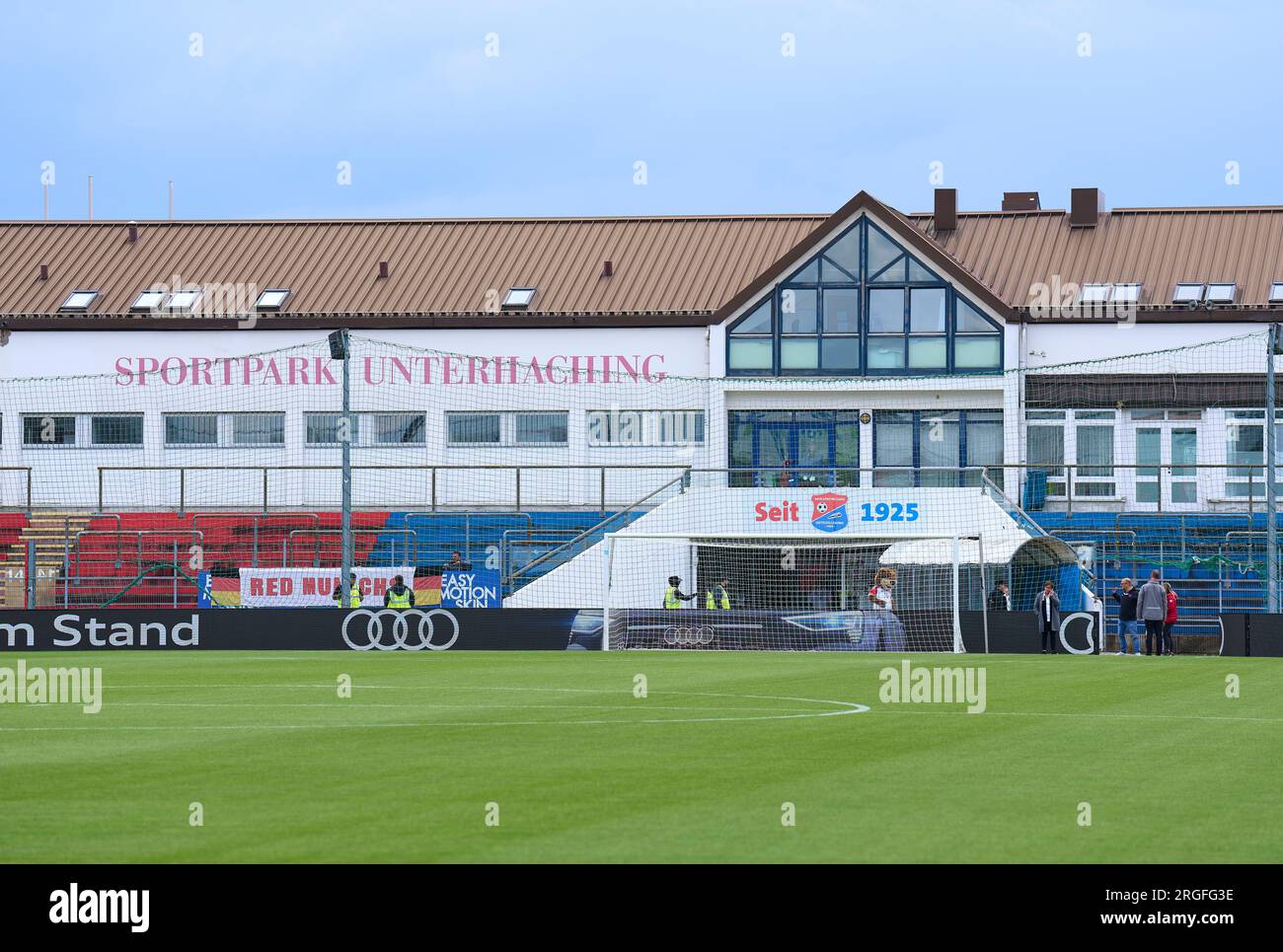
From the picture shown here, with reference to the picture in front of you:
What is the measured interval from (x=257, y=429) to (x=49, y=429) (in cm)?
546

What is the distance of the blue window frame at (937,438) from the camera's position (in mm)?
48469

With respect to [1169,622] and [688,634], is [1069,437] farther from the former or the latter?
[688,634]

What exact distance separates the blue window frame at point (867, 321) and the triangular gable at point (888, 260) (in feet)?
0.37

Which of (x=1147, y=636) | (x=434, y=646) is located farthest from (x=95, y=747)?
(x=1147, y=636)

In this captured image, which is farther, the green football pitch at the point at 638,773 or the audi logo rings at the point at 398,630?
the audi logo rings at the point at 398,630

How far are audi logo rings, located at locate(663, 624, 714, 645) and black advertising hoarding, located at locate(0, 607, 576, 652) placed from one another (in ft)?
6.36

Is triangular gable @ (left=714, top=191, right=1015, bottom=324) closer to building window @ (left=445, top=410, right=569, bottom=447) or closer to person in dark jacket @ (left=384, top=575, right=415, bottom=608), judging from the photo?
building window @ (left=445, top=410, right=569, bottom=447)

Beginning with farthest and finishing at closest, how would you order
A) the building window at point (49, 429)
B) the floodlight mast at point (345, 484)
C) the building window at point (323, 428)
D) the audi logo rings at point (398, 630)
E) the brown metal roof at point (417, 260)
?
the brown metal roof at point (417, 260) < the building window at point (49, 429) < the building window at point (323, 428) < the floodlight mast at point (345, 484) < the audi logo rings at point (398, 630)

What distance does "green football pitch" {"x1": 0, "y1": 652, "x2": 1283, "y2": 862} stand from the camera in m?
9.69

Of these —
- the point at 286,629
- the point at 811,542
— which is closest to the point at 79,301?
the point at 811,542

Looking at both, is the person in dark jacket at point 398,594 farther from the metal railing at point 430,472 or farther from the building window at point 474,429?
the building window at point 474,429

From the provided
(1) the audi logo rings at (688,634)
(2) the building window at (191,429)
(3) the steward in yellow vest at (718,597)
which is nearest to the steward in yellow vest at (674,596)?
(3) the steward in yellow vest at (718,597)

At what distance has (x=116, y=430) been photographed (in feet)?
166

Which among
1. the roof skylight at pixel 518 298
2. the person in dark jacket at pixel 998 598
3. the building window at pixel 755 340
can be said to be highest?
the roof skylight at pixel 518 298
